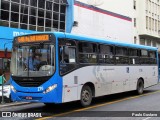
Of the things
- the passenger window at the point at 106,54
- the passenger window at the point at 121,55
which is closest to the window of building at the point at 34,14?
the passenger window at the point at 121,55

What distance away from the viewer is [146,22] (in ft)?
187

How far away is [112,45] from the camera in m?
16.2

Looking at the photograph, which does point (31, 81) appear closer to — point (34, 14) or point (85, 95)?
point (85, 95)

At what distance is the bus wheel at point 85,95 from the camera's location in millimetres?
13690

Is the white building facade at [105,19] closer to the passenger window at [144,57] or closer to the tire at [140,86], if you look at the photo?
the passenger window at [144,57]

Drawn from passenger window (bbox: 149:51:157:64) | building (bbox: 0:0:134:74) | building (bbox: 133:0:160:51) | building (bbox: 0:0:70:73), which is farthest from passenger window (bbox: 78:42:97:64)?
building (bbox: 133:0:160:51)

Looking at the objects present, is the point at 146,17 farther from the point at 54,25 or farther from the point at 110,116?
the point at 110,116

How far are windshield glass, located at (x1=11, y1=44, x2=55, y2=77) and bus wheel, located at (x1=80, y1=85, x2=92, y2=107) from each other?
2.21m

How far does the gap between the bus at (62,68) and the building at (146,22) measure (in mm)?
41110

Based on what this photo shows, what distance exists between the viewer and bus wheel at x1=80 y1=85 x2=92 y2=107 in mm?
13690

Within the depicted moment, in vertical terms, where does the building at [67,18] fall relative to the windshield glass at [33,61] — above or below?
above

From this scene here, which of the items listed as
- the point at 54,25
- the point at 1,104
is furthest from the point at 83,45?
the point at 54,25

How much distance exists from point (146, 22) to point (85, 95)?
148 feet

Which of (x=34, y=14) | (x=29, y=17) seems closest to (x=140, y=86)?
(x=29, y=17)
